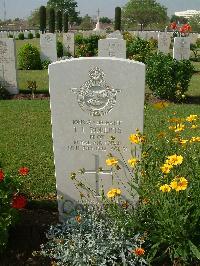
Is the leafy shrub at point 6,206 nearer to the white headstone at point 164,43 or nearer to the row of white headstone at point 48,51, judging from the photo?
the row of white headstone at point 48,51

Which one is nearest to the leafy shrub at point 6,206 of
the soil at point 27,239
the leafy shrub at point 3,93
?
the soil at point 27,239

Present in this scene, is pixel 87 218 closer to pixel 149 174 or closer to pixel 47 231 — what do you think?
pixel 47 231

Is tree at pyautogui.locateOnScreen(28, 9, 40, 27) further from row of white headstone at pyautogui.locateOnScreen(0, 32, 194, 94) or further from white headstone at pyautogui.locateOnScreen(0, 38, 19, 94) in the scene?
white headstone at pyautogui.locateOnScreen(0, 38, 19, 94)

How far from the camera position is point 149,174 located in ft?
11.2

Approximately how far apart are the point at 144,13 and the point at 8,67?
73.1 meters

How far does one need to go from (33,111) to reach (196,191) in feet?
20.5

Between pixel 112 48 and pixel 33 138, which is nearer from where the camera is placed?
pixel 33 138

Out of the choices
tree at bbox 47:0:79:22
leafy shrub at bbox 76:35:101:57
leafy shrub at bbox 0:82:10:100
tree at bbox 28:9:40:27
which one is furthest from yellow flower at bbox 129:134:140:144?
tree at bbox 47:0:79:22

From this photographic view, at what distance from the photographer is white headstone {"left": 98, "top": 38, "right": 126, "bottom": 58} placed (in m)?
12.7

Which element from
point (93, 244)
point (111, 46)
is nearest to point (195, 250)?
point (93, 244)

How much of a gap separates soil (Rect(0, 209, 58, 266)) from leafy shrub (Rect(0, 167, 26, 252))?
0.17 metres

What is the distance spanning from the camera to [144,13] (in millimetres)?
79375

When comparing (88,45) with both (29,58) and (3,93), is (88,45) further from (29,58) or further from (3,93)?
(3,93)

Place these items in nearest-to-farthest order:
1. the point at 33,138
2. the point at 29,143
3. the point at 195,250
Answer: the point at 195,250 → the point at 29,143 → the point at 33,138
